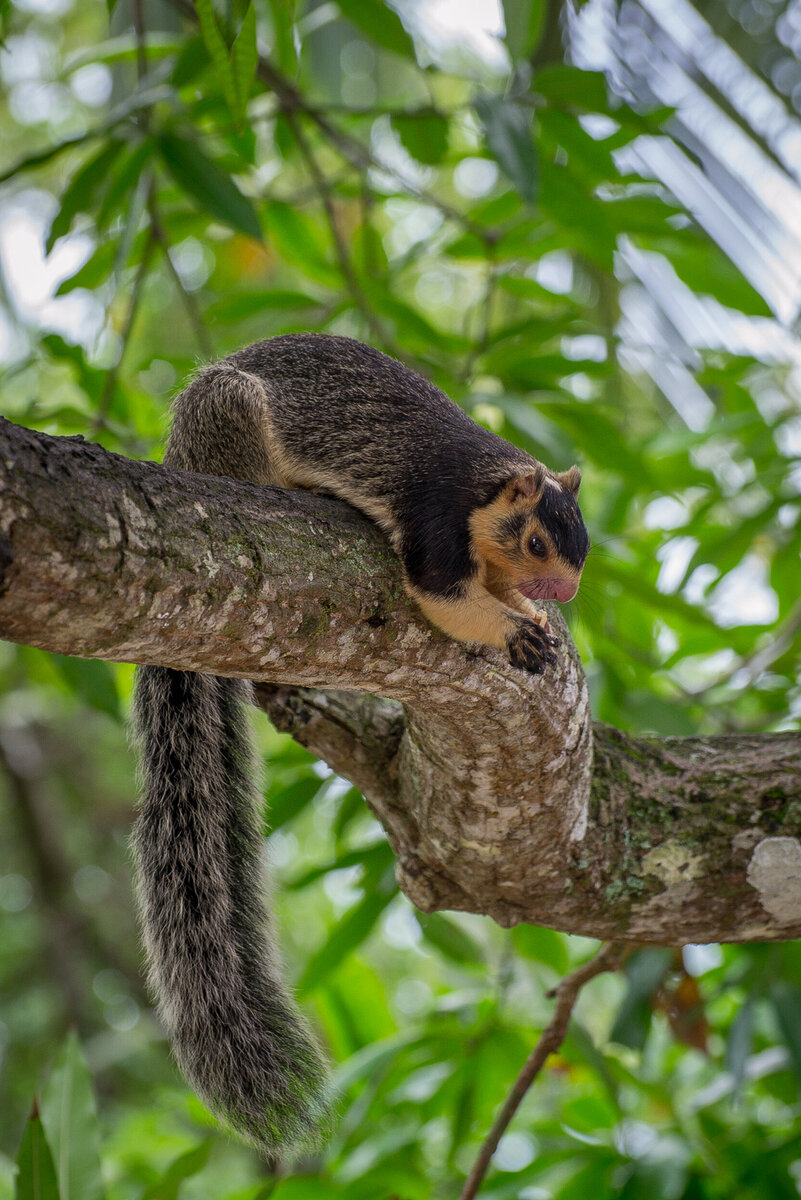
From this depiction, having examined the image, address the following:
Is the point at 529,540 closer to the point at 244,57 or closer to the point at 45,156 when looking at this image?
the point at 244,57

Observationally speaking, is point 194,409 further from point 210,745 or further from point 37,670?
point 37,670

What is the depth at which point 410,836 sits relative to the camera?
213cm

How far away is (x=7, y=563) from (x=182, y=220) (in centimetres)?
280

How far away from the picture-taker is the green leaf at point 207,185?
112 inches

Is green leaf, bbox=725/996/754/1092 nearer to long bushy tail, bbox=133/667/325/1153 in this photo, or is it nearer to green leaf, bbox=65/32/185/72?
long bushy tail, bbox=133/667/325/1153

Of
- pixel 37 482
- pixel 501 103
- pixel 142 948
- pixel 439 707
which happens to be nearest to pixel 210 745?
pixel 142 948

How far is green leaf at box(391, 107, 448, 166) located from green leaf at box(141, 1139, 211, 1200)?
9.80 feet

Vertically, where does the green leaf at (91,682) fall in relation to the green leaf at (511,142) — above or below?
below

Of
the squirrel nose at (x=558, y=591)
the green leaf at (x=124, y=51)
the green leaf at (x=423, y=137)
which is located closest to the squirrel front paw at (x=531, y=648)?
the squirrel nose at (x=558, y=591)

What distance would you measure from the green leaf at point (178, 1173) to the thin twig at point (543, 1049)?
673 millimetres

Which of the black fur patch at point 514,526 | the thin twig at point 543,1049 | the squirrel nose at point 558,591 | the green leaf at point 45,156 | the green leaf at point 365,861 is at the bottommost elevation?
the thin twig at point 543,1049

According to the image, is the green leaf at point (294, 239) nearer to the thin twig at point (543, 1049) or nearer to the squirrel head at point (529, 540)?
the squirrel head at point (529, 540)

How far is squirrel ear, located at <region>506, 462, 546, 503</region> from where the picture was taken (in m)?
2.17

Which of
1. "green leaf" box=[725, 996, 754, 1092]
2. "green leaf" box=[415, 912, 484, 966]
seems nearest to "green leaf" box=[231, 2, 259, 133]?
"green leaf" box=[415, 912, 484, 966]
